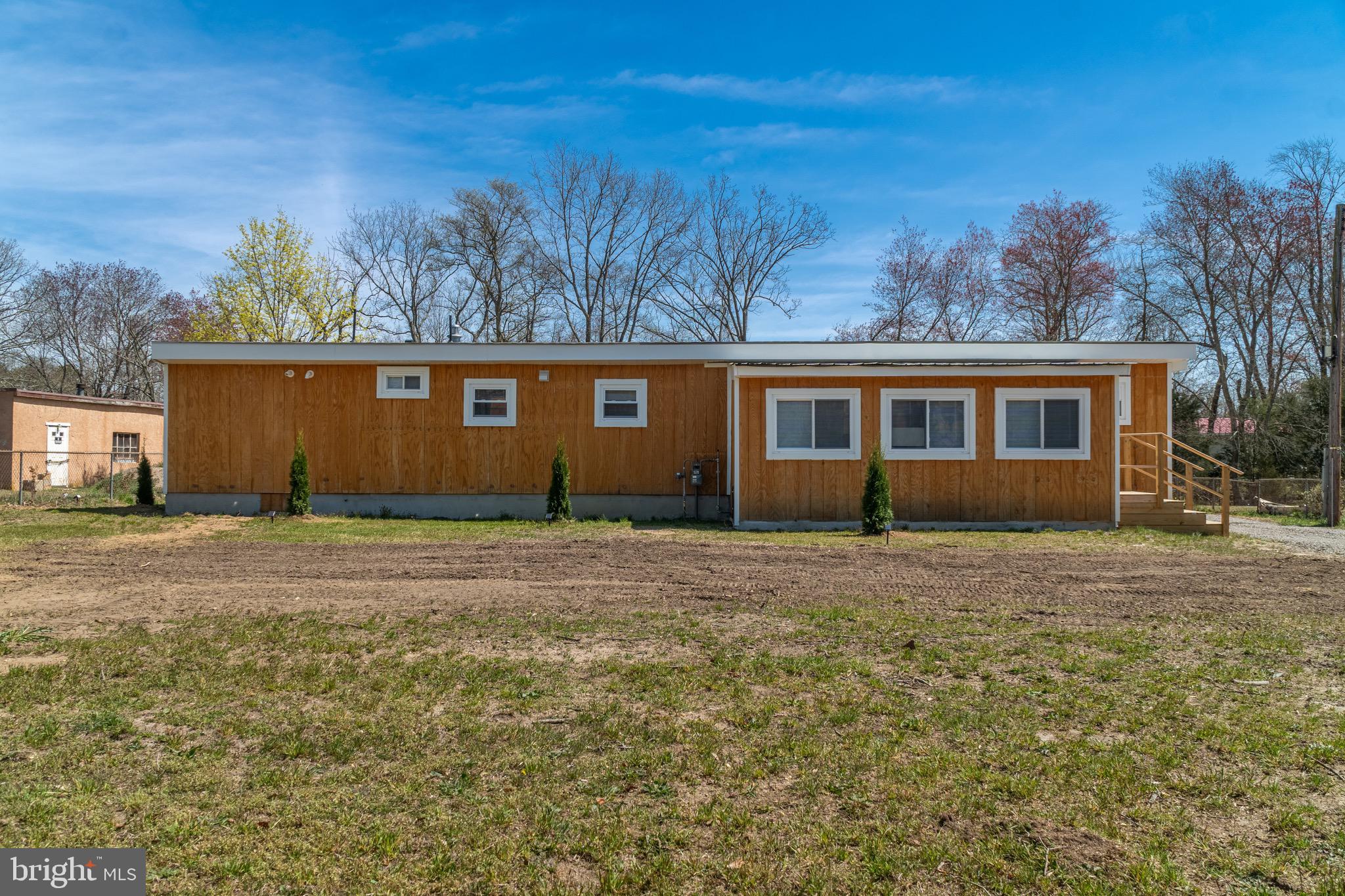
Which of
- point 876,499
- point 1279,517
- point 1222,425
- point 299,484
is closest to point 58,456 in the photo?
point 299,484

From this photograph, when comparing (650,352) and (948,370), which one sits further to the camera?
(650,352)

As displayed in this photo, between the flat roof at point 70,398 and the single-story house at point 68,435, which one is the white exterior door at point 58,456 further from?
the flat roof at point 70,398

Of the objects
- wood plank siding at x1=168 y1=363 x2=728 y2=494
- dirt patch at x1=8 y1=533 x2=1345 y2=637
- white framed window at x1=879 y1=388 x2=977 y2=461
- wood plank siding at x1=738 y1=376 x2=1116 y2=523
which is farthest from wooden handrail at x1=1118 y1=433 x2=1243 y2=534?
wood plank siding at x1=168 y1=363 x2=728 y2=494

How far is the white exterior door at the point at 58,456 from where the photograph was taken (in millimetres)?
21266

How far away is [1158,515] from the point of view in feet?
42.7

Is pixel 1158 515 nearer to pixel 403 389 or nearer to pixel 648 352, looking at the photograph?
pixel 648 352

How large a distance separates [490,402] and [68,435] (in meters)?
15.2

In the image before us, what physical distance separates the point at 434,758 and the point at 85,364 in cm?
3990

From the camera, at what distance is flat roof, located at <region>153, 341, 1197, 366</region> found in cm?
1402

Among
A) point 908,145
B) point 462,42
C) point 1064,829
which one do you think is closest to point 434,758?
point 1064,829

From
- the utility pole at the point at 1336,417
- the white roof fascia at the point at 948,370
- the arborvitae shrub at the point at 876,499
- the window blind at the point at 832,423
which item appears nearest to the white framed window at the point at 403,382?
the white roof fascia at the point at 948,370

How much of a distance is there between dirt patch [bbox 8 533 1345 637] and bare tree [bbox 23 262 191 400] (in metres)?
29.4

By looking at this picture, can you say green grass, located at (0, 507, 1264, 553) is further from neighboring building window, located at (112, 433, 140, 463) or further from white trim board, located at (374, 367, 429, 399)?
neighboring building window, located at (112, 433, 140, 463)

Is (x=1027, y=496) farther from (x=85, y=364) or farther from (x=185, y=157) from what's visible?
(x=85, y=364)
